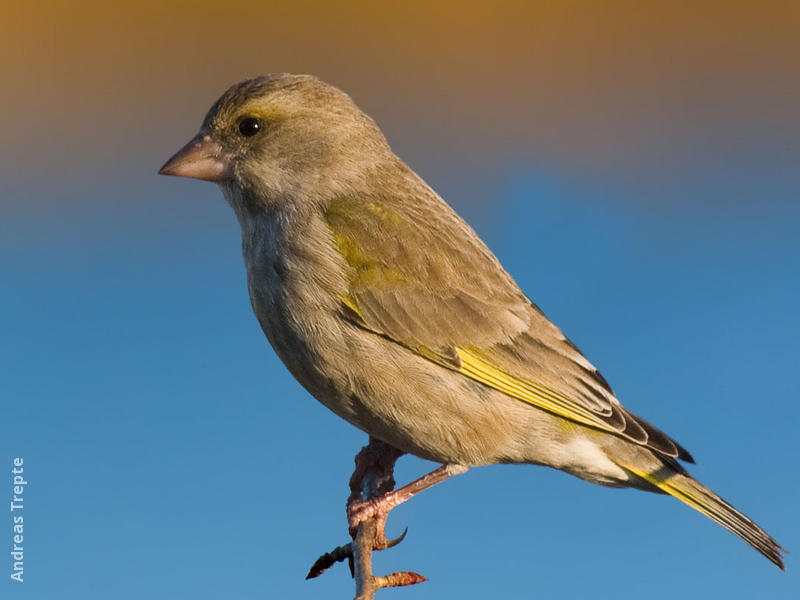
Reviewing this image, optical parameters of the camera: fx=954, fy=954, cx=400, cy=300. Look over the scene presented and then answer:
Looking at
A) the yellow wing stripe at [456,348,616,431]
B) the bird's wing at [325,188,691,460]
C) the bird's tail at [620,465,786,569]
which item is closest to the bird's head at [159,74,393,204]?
the bird's wing at [325,188,691,460]

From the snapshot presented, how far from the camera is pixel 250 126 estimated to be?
4297mm

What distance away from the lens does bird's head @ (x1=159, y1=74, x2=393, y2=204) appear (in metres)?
4.25

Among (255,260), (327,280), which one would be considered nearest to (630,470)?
(327,280)

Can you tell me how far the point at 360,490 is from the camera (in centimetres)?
447

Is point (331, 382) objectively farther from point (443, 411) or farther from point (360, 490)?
point (360, 490)

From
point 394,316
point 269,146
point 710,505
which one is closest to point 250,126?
point 269,146

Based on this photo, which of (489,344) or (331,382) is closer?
(331,382)

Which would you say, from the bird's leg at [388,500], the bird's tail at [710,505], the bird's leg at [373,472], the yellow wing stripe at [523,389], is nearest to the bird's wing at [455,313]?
the yellow wing stripe at [523,389]

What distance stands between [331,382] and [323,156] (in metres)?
1.08

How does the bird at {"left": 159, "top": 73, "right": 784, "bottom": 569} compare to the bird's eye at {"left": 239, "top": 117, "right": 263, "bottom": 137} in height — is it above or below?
below

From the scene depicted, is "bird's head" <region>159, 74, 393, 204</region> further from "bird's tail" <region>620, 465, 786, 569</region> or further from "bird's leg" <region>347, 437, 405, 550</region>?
"bird's tail" <region>620, 465, 786, 569</region>

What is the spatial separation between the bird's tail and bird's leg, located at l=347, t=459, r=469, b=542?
2.62ft

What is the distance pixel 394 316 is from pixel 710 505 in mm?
1612

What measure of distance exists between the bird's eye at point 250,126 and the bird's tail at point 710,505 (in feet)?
7.32
